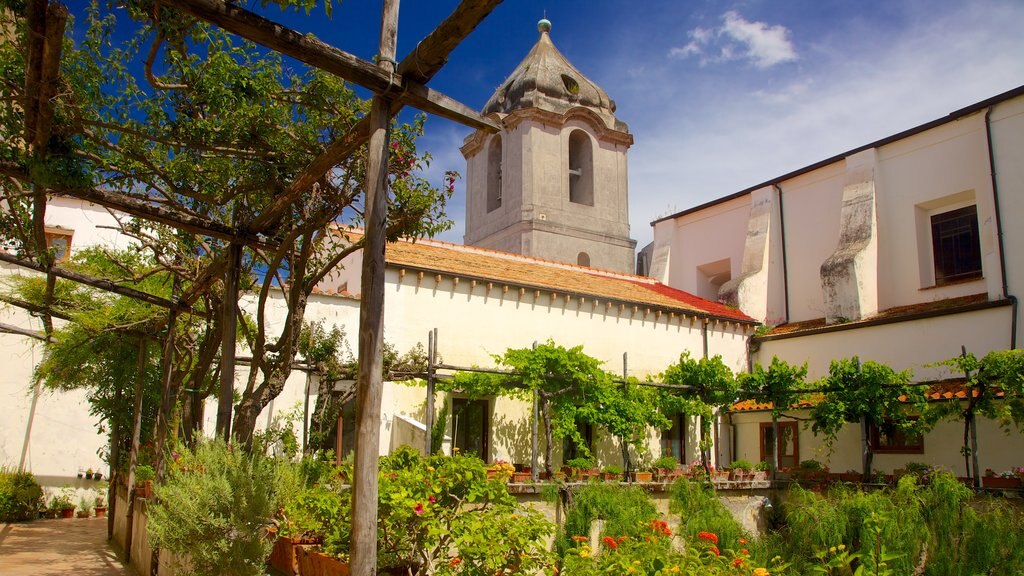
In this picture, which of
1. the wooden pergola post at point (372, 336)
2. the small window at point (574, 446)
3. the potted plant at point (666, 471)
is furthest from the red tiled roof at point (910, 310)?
the wooden pergola post at point (372, 336)

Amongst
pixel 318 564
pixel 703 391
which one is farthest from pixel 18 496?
pixel 703 391

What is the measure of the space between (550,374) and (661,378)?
16.9 feet

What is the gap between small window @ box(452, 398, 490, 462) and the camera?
17109 millimetres

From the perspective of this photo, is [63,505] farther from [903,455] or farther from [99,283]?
[903,455]

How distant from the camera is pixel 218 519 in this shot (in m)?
5.53

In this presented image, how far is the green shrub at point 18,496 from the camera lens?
14.6m

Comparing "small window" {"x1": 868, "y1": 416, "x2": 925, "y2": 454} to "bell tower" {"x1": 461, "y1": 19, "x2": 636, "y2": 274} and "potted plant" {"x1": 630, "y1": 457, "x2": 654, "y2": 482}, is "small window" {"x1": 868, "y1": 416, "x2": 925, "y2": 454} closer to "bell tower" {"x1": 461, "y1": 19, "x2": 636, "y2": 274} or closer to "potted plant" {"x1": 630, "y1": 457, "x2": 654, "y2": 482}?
"potted plant" {"x1": 630, "y1": 457, "x2": 654, "y2": 482}

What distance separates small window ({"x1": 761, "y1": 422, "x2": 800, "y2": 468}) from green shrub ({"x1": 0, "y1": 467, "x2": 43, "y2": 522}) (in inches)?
666

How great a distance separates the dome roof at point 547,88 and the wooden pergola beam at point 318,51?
70.9 feet

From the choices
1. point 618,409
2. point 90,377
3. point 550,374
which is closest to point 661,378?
point 618,409

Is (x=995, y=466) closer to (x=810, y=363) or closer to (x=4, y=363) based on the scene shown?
(x=810, y=363)

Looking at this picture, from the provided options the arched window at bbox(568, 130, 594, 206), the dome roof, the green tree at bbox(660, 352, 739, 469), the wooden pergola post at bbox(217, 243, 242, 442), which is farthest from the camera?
the arched window at bbox(568, 130, 594, 206)

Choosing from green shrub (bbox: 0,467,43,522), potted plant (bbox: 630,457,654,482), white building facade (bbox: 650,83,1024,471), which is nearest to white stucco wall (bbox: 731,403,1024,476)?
white building facade (bbox: 650,83,1024,471)

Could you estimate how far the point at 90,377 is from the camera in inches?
565
